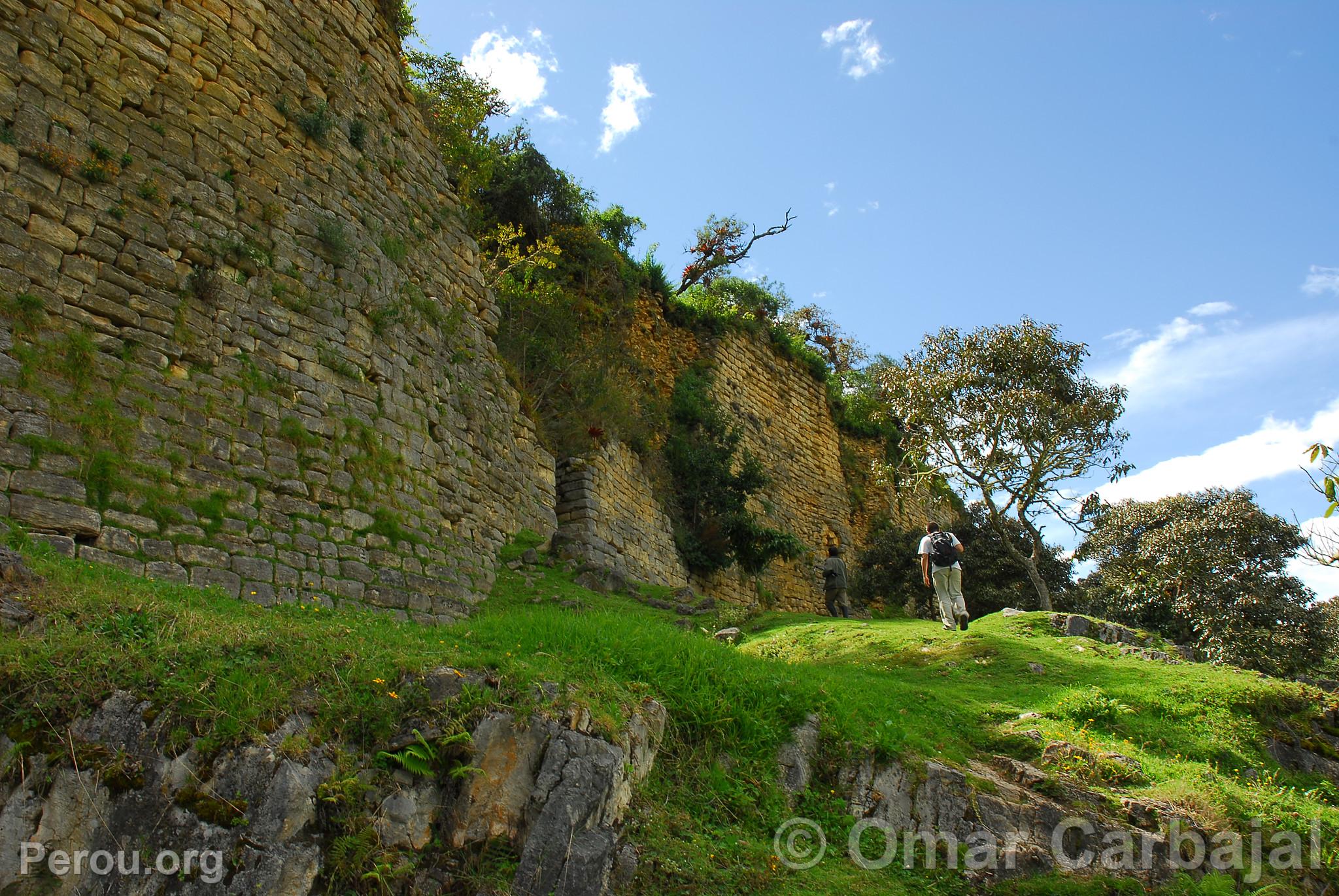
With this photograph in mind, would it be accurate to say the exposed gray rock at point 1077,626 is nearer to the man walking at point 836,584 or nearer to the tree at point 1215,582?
the tree at point 1215,582

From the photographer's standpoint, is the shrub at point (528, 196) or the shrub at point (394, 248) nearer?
the shrub at point (394, 248)

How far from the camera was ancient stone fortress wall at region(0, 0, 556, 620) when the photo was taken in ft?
19.9

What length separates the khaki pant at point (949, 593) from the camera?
11352 millimetres

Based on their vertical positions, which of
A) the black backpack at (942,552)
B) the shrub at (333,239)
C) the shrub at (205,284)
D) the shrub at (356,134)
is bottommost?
the black backpack at (942,552)

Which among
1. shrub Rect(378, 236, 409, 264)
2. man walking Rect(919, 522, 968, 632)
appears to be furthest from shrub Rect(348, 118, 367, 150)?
man walking Rect(919, 522, 968, 632)

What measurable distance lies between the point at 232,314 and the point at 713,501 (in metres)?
10.6

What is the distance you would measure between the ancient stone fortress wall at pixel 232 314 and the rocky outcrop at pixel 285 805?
7.70 feet

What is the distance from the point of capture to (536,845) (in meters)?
4.39

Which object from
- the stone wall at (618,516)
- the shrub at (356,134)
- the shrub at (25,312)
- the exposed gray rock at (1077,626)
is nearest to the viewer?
the shrub at (25,312)

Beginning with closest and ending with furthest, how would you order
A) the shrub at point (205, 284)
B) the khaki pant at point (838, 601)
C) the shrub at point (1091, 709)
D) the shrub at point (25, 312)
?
the shrub at point (25, 312) → the shrub at point (205, 284) → the shrub at point (1091, 709) → the khaki pant at point (838, 601)

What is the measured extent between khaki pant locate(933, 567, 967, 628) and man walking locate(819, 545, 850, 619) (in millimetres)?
4389

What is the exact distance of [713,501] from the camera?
54.7 ft

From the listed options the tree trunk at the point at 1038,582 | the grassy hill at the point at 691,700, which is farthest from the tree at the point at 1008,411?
the grassy hill at the point at 691,700

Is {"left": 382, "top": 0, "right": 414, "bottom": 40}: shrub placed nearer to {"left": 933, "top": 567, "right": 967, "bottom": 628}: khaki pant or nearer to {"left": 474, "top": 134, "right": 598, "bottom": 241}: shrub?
{"left": 474, "top": 134, "right": 598, "bottom": 241}: shrub
